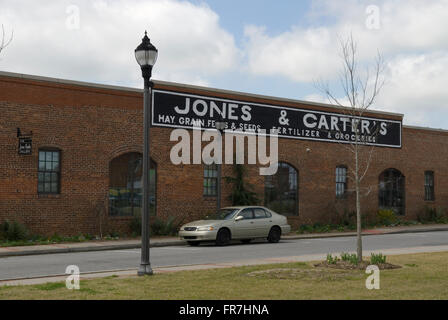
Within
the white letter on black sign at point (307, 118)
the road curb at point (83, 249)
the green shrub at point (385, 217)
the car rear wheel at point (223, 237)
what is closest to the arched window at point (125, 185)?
the road curb at point (83, 249)

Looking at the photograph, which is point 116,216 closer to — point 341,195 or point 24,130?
point 24,130

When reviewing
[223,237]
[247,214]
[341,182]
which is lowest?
[223,237]

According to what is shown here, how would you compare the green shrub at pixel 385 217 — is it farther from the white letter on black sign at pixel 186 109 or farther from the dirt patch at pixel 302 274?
the dirt patch at pixel 302 274

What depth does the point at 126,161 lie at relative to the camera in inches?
1014

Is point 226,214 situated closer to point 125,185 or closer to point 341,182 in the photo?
point 125,185

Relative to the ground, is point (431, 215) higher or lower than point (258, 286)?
higher

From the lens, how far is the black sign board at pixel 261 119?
27.1 meters

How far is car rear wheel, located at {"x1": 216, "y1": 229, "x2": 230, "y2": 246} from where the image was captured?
71.1ft

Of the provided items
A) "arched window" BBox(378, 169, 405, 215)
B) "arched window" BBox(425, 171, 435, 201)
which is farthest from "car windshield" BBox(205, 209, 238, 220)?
"arched window" BBox(425, 171, 435, 201)

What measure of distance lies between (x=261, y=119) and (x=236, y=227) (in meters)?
9.21

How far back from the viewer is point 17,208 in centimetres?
2281

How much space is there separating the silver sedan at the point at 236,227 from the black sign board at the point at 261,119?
509cm

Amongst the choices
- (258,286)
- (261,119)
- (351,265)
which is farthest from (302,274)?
(261,119)
